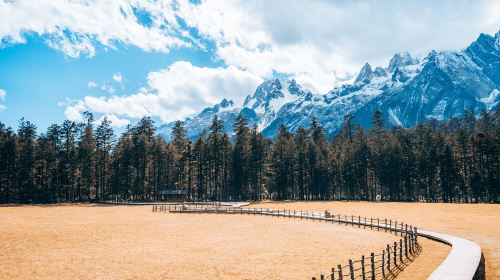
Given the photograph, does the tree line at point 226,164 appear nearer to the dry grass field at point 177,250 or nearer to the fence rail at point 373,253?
the fence rail at point 373,253

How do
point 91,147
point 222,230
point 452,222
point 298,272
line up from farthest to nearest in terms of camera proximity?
1. point 91,147
2. point 452,222
3. point 222,230
4. point 298,272

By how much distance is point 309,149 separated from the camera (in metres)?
120

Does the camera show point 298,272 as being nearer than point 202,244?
Yes

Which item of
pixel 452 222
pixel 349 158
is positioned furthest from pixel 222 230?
pixel 349 158

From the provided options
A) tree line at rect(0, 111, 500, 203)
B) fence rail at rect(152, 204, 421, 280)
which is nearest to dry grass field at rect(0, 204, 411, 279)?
fence rail at rect(152, 204, 421, 280)

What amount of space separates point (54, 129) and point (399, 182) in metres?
104

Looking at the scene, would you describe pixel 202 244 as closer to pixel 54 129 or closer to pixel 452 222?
pixel 452 222

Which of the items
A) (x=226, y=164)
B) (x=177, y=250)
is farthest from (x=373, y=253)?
(x=226, y=164)

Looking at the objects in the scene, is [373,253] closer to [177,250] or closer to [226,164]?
[177,250]

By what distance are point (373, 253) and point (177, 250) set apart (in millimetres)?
18530

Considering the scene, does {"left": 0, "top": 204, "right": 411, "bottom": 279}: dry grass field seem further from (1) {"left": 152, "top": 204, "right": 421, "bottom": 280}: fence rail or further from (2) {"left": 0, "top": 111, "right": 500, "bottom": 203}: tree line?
(2) {"left": 0, "top": 111, "right": 500, "bottom": 203}: tree line

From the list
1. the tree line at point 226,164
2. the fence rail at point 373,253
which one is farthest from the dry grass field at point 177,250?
the tree line at point 226,164

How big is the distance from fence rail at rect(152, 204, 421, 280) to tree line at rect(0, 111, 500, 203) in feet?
110

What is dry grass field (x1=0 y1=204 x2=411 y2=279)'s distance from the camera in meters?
26.4
